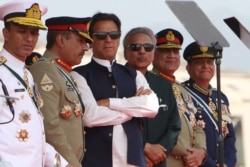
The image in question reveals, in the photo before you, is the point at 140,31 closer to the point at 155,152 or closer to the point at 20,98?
the point at 155,152

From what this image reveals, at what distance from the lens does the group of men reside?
9719 millimetres

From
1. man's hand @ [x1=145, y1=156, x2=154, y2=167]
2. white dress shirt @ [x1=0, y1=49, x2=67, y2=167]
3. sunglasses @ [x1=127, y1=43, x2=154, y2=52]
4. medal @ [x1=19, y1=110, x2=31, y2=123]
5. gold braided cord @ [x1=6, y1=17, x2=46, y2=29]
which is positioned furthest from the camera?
sunglasses @ [x1=127, y1=43, x2=154, y2=52]

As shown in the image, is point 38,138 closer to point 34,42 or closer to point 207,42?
point 34,42

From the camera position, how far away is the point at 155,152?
11.3 meters

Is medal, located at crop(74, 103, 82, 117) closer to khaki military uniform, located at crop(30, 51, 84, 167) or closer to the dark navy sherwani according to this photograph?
khaki military uniform, located at crop(30, 51, 84, 167)

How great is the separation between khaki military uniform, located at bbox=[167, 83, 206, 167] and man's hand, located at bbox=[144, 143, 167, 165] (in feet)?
1.64

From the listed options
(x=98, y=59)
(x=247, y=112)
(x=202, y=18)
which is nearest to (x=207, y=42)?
(x=202, y=18)

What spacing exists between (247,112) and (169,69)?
17010 mm

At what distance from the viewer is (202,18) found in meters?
11.0

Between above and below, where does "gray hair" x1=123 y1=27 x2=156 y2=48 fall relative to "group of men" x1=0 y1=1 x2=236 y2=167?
above

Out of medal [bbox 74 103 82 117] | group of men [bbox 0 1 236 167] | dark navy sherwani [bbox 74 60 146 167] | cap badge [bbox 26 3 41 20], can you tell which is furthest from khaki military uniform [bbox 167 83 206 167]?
cap badge [bbox 26 3 41 20]

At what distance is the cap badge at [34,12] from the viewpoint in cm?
996

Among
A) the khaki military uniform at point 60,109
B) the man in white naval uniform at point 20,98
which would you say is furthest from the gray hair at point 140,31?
the man in white naval uniform at point 20,98

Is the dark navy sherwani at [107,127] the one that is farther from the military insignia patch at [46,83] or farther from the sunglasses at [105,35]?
the military insignia patch at [46,83]
